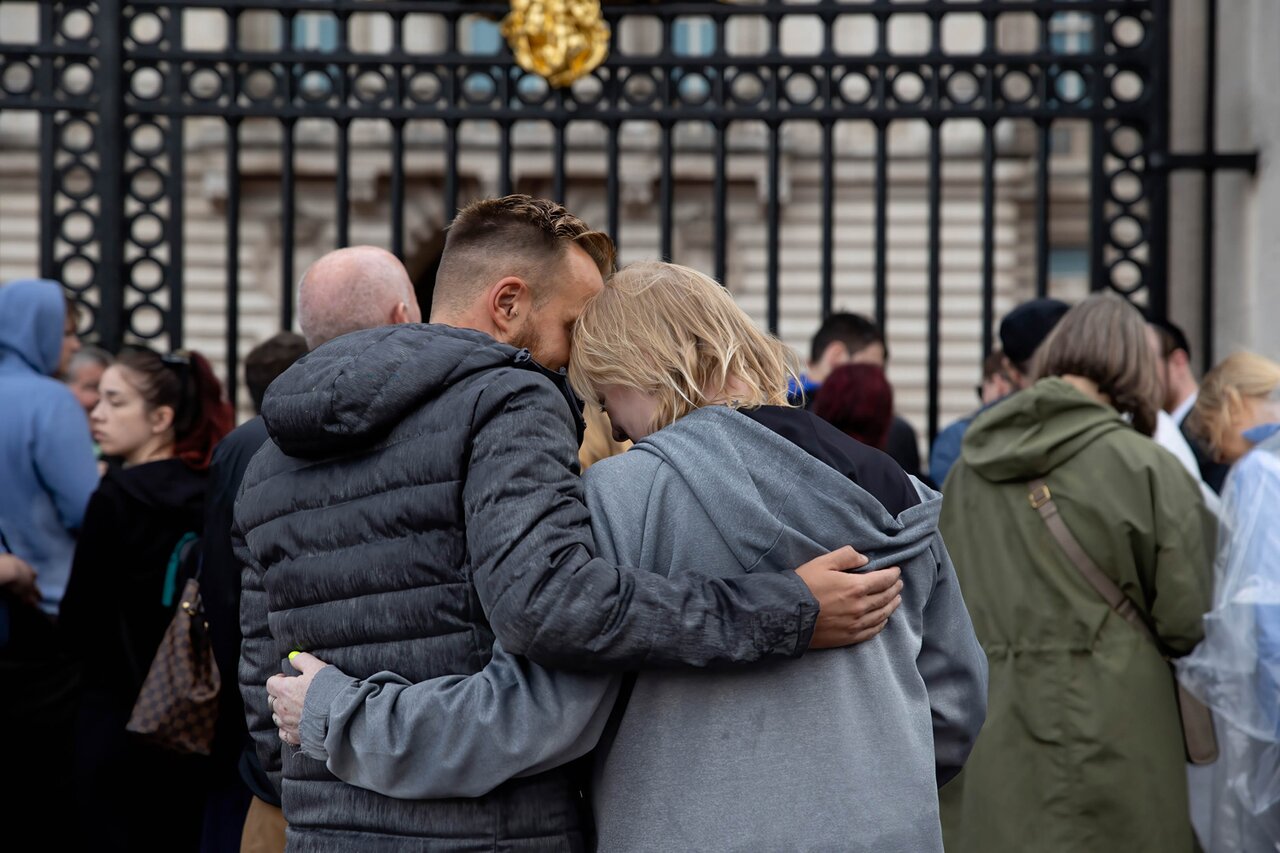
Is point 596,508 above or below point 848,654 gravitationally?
above

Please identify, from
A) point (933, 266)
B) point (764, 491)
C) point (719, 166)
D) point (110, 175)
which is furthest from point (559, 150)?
point (764, 491)

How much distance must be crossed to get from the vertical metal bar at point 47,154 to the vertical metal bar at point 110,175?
Answer: 5 centimetres

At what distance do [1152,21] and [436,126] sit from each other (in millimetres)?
11255

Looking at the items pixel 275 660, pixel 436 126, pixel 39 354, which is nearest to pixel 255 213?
pixel 436 126

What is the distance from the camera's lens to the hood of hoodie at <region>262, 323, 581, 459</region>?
209 centimetres

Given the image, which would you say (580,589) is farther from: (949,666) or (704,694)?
(949,666)

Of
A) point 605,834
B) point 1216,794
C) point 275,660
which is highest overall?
point 275,660

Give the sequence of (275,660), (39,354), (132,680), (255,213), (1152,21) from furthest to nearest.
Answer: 1. (255,213)
2. (1152,21)
3. (39,354)
4. (132,680)
5. (275,660)

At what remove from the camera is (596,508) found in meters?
2.08

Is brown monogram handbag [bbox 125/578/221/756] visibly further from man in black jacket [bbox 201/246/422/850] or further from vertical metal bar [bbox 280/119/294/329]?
vertical metal bar [bbox 280/119/294/329]

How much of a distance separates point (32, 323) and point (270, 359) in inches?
46.4

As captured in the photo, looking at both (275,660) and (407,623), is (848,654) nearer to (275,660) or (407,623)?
(407,623)

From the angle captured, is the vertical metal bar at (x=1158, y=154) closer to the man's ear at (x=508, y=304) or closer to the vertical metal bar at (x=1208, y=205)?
the vertical metal bar at (x=1208, y=205)

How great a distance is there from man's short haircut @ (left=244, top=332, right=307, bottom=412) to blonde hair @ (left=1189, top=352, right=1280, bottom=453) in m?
2.39
